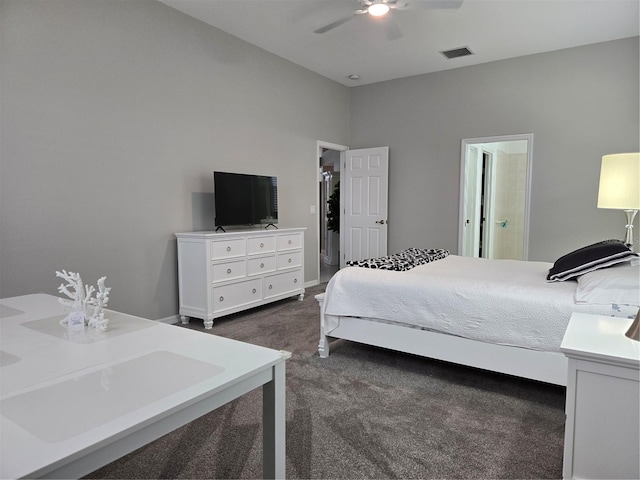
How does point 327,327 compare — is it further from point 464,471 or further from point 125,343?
point 125,343

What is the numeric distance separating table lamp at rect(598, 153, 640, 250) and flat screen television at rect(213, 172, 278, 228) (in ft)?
10.3

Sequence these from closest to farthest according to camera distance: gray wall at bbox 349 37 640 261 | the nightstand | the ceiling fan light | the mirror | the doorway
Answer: the nightstand < the ceiling fan light < gray wall at bbox 349 37 640 261 < the mirror < the doorway

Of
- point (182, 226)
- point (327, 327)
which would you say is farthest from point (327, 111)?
point (327, 327)

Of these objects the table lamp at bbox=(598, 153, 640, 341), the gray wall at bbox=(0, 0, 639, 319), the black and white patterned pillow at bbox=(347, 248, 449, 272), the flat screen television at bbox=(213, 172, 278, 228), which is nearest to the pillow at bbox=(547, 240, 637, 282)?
the table lamp at bbox=(598, 153, 640, 341)

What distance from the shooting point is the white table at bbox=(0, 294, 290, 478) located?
81 centimetres

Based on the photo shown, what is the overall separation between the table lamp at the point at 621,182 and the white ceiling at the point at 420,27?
171cm

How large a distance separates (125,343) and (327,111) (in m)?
5.12

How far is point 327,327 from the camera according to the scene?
2994 millimetres

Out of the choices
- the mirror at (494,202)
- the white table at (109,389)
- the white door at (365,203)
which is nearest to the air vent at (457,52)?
the mirror at (494,202)

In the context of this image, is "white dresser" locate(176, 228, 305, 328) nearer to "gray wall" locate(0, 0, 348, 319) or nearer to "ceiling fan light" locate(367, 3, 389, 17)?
"gray wall" locate(0, 0, 348, 319)

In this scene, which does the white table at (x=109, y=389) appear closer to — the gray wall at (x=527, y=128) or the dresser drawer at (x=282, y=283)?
the dresser drawer at (x=282, y=283)

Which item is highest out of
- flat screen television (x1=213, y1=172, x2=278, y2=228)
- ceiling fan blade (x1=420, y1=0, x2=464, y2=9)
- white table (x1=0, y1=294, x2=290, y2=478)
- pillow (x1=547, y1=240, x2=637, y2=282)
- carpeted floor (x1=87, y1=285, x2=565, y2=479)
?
ceiling fan blade (x1=420, y1=0, x2=464, y2=9)

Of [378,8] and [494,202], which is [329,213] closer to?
[494,202]

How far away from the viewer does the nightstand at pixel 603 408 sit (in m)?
1.20
